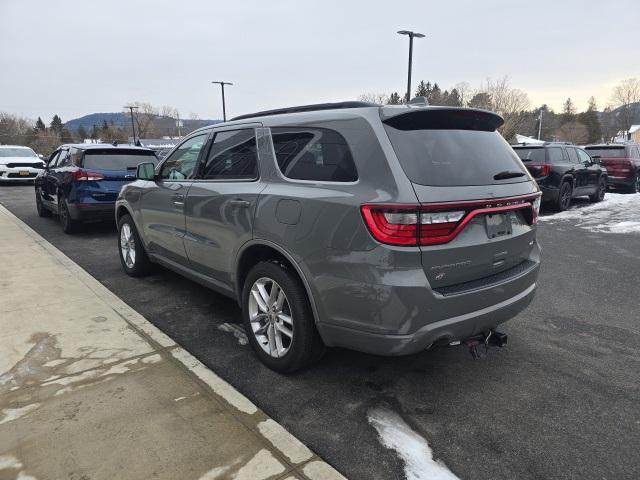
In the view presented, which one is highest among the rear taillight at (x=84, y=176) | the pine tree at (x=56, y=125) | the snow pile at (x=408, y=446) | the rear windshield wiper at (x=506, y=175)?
the pine tree at (x=56, y=125)

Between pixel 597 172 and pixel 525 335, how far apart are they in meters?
10.7

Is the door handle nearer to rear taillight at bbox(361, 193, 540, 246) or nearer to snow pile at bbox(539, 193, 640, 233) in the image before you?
rear taillight at bbox(361, 193, 540, 246)

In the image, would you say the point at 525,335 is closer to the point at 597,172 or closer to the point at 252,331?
the point at 252,331

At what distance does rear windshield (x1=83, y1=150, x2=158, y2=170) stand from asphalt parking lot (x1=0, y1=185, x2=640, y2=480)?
11.9 feet

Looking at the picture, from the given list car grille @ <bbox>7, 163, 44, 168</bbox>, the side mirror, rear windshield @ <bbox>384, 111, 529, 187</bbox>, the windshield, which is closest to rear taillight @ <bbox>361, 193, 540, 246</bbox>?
rear windshield @ <bbox>384, 111, 529, 187</bbox>

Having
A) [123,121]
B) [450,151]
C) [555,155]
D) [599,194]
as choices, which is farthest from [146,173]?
[123,121]

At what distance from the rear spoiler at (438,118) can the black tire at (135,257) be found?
11.8 feet

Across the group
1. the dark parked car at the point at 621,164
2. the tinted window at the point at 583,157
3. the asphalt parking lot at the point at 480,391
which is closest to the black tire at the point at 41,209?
the asphalt parking lot at the point at 480,391

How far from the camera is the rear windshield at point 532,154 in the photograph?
10859mm

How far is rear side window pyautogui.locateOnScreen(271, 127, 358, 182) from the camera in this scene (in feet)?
8.77

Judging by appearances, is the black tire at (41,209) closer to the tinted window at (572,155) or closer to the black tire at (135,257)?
the black tire at (135,257)

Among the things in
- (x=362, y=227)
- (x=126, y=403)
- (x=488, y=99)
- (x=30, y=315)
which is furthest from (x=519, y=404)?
(x=488, y=99)

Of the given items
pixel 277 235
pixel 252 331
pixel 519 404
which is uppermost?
pixel 277 235

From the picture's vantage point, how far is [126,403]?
274 cm
